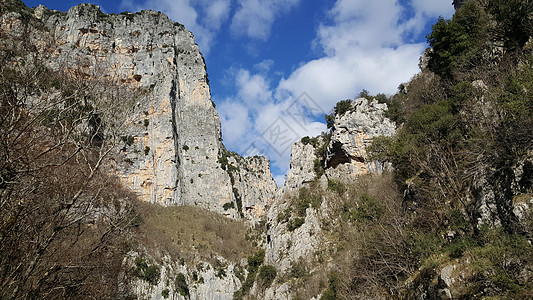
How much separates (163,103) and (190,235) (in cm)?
2767

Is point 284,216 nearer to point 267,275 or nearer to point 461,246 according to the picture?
point 267,275

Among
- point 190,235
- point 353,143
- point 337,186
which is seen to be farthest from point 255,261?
point 353,143

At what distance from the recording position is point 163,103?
58.3m

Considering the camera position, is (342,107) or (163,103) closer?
(342,107)

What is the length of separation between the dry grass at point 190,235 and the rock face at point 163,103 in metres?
6.88

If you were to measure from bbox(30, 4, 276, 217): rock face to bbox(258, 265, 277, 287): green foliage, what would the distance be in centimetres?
2721

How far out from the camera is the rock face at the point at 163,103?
177 feet

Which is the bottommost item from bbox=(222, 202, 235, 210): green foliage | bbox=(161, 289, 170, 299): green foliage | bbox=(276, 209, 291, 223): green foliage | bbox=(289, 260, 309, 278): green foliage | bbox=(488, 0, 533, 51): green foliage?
→ bbox=(289, 260, 309, 278): green foliage

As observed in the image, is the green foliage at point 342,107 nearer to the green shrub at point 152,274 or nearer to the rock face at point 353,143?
the rock face at point 353,143

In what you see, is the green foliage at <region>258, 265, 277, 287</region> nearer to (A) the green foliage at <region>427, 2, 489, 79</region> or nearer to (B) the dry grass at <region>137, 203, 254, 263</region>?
(B) the dry grass at <region>137, 203, 254, 263</region>

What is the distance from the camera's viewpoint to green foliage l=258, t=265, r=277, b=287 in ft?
95.4

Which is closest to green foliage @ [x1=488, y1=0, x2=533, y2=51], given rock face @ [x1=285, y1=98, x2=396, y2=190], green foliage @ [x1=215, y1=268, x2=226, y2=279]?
rock face @ [x1=285, y1=98, x2=396, y2=190]

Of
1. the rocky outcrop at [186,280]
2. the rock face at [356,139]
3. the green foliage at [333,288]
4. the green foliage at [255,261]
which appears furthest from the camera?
the green foliage at [255,261]

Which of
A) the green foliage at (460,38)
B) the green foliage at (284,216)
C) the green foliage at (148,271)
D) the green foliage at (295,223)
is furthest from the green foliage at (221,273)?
the green foliage at (460,38)
